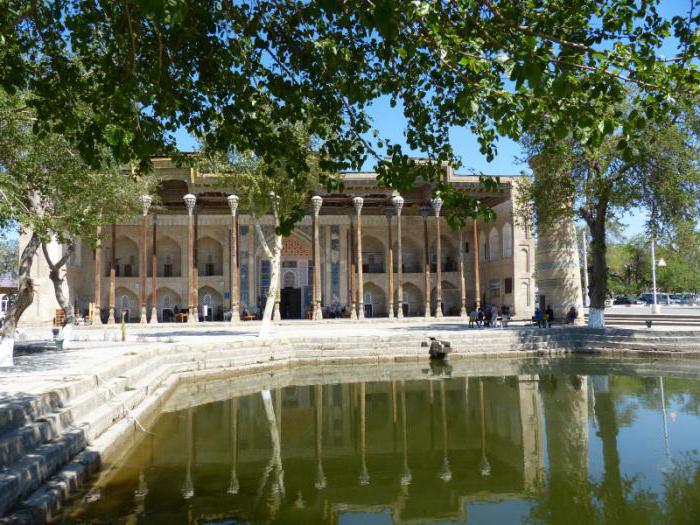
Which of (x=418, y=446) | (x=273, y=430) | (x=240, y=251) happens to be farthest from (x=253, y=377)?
(x=240, y=251)

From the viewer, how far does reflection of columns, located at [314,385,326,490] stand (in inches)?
228

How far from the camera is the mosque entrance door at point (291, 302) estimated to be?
30.7 metres

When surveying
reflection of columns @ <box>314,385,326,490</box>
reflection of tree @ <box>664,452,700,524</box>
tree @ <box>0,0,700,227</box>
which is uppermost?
tree @ <box>0,0,700,227</box>

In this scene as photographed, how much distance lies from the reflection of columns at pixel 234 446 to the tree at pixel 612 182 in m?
10.7

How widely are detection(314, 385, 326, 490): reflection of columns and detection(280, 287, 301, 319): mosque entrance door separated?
18.6 metres

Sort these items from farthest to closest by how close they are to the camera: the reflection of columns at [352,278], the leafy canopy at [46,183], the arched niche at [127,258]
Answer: the arched niche at [127,258]
the reflection of columns at [352,278]
the leafy canopy at [46,183]

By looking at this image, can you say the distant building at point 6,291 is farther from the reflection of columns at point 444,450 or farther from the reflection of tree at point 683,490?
the reflection of tree at point 683,490

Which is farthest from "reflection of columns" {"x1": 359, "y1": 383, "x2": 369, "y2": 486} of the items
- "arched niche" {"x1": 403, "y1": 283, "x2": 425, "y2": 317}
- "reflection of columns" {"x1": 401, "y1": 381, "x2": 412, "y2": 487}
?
"arched niche" {"x1": 403, "y1": 283, "x2": 425, "y2": 317}

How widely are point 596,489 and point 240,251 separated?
26.0 meters

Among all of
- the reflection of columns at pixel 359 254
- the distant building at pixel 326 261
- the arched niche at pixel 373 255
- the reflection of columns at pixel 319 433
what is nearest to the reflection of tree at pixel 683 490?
the reflection of columns at pixel 319 433

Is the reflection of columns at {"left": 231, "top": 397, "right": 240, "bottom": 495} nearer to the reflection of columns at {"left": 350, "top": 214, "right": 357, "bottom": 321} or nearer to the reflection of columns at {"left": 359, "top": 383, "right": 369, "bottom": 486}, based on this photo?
the reflection of columns at {"left": 359, "top": 383, "right": 369, "bottom": 486}

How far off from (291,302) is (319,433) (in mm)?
22861

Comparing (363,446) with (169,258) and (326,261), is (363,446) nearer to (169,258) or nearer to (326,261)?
(326,261)

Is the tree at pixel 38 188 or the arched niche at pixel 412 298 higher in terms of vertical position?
the tree at pixel 38 188
